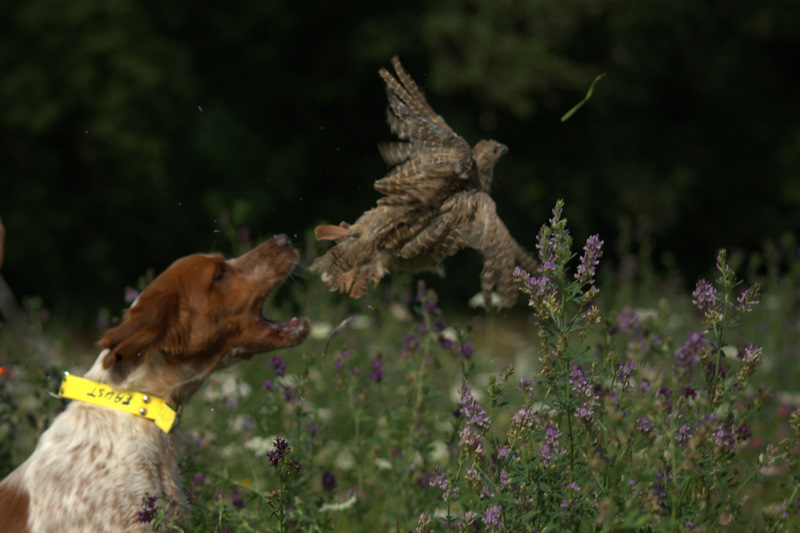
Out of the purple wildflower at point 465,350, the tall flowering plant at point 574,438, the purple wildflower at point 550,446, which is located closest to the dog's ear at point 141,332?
the purple wildflower at point 465,350

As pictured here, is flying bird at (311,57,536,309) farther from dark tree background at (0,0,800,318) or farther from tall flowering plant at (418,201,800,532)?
dark tree background at (0,0,800,318)

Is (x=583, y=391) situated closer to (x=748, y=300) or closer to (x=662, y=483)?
(x=662, y=483)

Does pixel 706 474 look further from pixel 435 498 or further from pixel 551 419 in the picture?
pixel 435 498

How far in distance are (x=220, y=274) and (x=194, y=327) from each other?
0.28 m

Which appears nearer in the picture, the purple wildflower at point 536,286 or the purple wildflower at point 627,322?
the purple wildflower at point 536,286

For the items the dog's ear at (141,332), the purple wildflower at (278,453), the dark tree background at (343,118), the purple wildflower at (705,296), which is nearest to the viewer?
the purple wildflower at (278,453)

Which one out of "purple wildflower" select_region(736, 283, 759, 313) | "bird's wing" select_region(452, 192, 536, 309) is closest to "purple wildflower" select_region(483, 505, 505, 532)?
"bird's wing" select_region(452, 192, 536, 309)

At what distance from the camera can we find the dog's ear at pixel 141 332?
3.54m

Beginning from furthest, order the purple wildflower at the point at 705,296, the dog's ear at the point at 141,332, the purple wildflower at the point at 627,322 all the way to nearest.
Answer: the dog's ear at the point at 141,332
the purple wildflower at the point at 627,322
the purple wildflower at the point at 705,296

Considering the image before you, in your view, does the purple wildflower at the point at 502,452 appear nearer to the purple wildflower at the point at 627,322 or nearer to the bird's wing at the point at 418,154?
the bird's wing at the point at 418,154

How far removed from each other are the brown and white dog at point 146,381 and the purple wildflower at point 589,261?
5.39 feet

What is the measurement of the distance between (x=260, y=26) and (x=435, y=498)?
433 inches

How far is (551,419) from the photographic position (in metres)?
2.62

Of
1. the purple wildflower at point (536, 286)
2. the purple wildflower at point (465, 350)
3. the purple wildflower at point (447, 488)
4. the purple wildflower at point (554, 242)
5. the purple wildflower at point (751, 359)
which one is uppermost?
the purple wildflower at point (554, 242)
